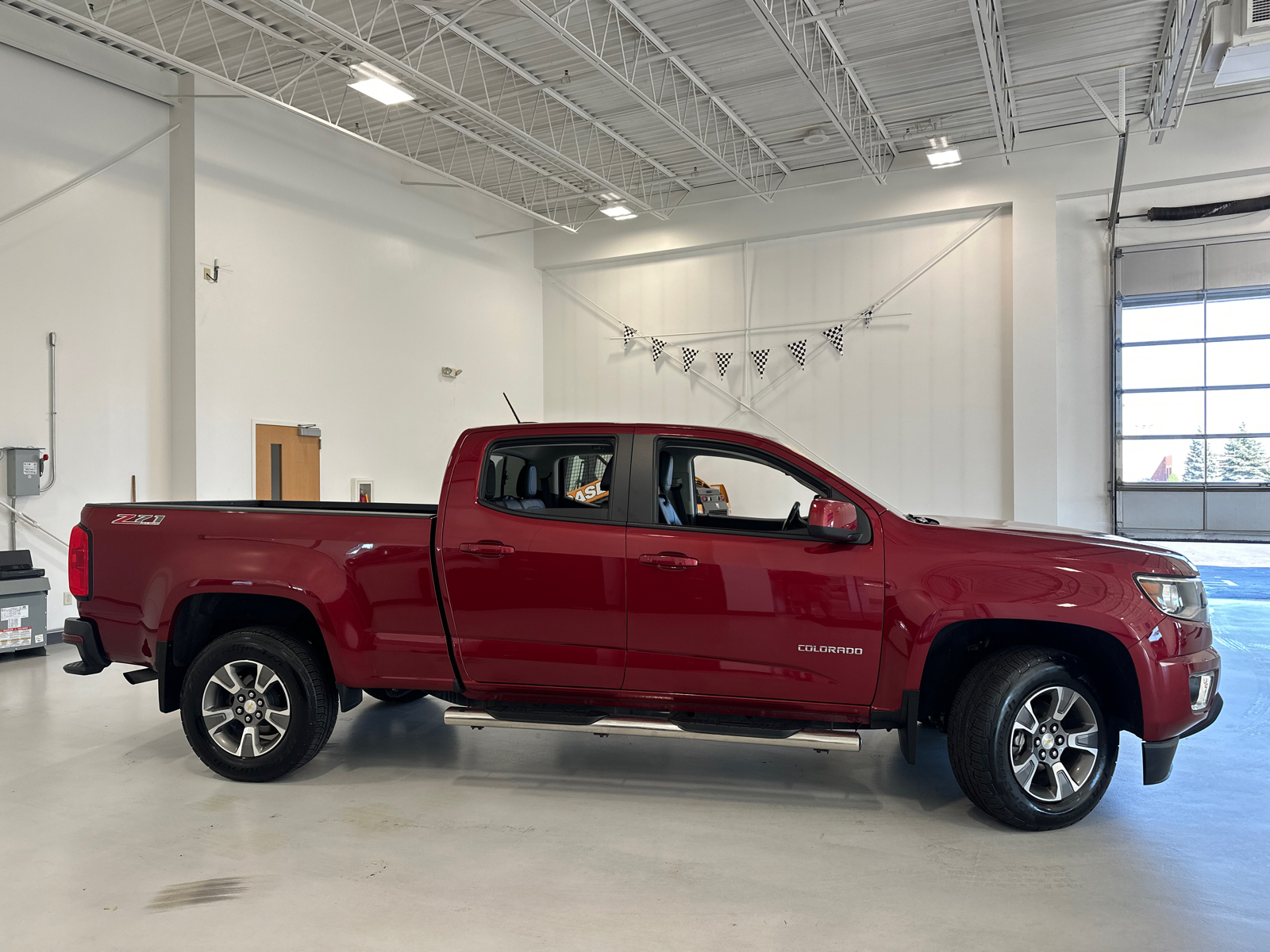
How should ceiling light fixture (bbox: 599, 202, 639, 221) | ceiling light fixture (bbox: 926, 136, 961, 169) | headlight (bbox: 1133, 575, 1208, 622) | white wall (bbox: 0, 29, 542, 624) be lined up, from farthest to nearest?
ceiling light fixture (bbox: 599, 202, 639, 221) → ceiling light fixture (bbox: 926, 136, 961, 169) → white wall (bbox: 0, 29, 542, 624) → headlight (bbox: 1133, 575, 1208, 622)

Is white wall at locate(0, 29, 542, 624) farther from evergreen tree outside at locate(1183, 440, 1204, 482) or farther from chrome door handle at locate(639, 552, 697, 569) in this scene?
evergreen tree outside at locate(1183, 440, 1204, 482)

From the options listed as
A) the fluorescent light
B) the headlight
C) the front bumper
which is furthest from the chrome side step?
the fluorescent light

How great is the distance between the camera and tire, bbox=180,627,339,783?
12.5 feet

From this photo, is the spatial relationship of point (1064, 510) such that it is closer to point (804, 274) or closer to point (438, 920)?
point (804, 274)

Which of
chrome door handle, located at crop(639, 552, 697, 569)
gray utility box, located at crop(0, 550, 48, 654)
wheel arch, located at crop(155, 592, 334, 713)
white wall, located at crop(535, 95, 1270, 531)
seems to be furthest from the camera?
white wall, located at crop(535, 95, 1270, 531)

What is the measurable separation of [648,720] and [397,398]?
905 cm

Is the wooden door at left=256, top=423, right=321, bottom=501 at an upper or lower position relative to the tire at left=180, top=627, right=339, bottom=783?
upper

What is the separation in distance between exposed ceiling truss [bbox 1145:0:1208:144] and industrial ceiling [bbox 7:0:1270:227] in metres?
0.03

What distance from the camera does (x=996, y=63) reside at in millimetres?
8648

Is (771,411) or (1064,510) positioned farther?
(771,411)

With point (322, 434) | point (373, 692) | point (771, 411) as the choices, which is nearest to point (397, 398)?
point (322, 434)

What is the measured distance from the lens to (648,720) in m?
3.58

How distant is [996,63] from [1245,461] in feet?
19.9

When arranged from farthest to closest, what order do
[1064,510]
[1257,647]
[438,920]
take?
1. [1064,510]
2. [1257,647]
3. [438,920]
